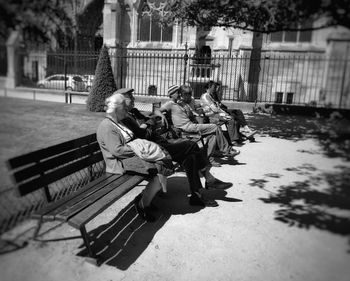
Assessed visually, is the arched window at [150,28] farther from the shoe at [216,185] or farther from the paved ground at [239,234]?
the shoe at [216,185]

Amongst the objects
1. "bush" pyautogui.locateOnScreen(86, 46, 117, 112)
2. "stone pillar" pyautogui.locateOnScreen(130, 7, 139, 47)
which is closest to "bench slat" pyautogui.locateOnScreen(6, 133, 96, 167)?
"bush" pyautogui.locateOnScreen(86, 46, 117, 112)

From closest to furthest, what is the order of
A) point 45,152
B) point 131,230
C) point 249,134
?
point 45,152
point 131,230
point 249,134

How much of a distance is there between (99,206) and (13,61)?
166 centimetres

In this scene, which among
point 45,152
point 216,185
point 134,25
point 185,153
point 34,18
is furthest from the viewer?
point 134,25

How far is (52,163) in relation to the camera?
2.76m

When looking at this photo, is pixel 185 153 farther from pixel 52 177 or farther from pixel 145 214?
pixel 52 177

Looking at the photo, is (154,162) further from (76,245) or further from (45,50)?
(45,50)

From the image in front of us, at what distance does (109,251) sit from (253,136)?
5683 mm

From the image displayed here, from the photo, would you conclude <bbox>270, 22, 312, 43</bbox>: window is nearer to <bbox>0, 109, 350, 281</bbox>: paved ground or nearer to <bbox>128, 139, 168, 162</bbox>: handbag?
<bbox>0, 109, 350, 281</bbox>: paved ground

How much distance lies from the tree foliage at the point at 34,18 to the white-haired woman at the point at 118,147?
6.33ft

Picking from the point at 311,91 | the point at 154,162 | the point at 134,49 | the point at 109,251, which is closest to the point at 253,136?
the point at 154,162

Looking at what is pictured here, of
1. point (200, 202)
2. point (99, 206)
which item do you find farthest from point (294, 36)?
point (200, 202)

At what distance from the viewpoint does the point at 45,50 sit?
158 cm

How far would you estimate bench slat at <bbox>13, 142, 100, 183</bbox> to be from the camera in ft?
7.53
